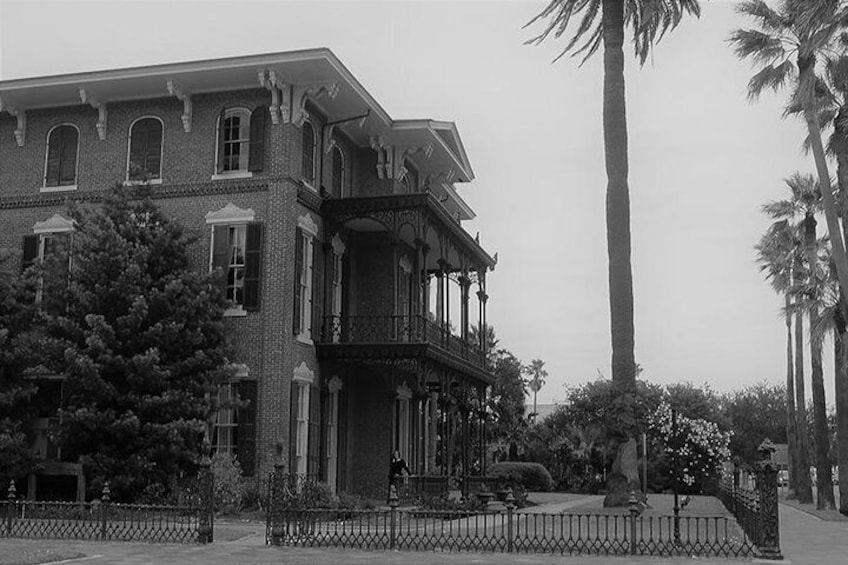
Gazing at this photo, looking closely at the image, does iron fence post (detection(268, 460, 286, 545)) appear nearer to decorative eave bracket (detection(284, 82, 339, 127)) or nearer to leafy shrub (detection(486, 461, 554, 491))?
decorative eave bracket (detection(284, 82, 339, 127))

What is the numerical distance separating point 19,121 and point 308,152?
813cm

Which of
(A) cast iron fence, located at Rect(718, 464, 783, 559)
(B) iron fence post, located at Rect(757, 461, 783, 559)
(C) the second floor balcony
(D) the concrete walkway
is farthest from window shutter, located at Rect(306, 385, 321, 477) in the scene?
(B) iron fence post, located at Rect(757, 461, 783, 559)

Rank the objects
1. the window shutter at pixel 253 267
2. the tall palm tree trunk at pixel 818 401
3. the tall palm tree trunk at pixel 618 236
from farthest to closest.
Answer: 1. the tall palm tree trunk at pixel 818 401
2. the window shutter at pixel 253 267
3. the tall palm tree trunk at pixel 618 236

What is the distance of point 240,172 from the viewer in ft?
85.4

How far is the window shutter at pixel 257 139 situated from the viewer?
1013 inches

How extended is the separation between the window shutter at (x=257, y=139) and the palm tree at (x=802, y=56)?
13280 millimetres

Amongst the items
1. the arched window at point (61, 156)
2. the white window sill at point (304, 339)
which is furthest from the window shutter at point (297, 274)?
the arched window at point (61, 156)

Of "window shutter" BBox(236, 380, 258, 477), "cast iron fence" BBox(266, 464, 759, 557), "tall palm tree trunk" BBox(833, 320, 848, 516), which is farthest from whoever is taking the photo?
"tall palm tree trunk" BBox(833, 320, 848, 516)

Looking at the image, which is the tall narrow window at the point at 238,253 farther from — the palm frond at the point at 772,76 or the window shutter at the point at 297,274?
the palm frond at the point at 772,76

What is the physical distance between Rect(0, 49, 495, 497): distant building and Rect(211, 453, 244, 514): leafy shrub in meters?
0.92

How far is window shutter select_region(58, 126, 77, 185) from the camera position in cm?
2773

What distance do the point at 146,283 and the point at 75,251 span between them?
1991mm

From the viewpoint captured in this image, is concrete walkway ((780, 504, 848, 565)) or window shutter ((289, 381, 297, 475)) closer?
concrete walkway ((780, 504, 848, 565))

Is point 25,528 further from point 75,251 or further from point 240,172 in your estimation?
point 240,172
